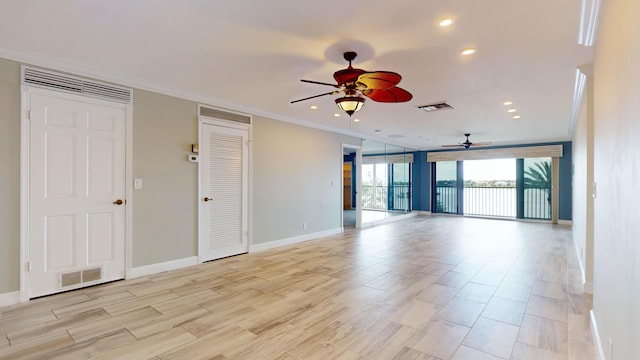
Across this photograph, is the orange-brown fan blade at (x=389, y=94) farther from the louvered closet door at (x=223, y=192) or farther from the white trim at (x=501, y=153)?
the white trim at (x=501, y=153)

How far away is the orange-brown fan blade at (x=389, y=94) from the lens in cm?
292

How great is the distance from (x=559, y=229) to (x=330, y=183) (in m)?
6.00

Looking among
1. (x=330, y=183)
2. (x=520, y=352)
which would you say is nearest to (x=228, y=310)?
(x=520, y=352)

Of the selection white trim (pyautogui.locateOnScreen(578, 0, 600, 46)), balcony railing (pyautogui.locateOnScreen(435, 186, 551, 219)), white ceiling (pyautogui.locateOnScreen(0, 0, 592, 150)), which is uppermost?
white ceiling (pyautogui.locateOnScreen(0, 0, 592, 150))

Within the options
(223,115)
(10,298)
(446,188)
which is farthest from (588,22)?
(446,188)

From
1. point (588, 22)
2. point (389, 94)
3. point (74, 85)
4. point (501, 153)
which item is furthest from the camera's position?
point (501, 153)

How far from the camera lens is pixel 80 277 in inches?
138

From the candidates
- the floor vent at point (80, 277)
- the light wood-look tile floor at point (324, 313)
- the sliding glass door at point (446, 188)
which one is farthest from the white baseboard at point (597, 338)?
the sliding glass door at point (446, 188)

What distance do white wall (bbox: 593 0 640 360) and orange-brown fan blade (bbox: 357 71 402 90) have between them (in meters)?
1.30

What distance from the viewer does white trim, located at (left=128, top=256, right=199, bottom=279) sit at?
3.92m

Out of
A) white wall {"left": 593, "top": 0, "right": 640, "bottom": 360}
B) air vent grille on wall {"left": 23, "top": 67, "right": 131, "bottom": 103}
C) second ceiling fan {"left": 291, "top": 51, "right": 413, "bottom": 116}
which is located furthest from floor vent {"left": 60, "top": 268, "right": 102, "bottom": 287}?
white wall {"left": 593, "top": 0, "right": 640, "bottom": 360}

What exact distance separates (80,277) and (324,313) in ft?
9.41

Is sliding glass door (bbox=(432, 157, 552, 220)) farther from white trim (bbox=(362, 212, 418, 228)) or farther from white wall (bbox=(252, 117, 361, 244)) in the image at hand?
white wall (bbox=(252, 117, 361, 244))

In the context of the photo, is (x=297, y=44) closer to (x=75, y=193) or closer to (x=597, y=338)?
(x=75, y=193)
